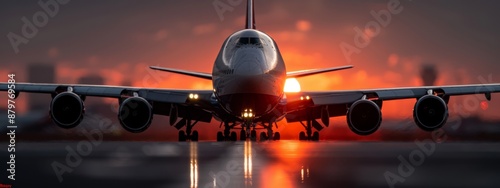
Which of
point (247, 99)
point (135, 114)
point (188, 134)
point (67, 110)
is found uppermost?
point (247, 99)

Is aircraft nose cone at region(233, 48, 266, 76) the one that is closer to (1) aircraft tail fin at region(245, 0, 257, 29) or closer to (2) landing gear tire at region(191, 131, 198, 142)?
(2) landing gear tire at region(191, 131, 198, 142)

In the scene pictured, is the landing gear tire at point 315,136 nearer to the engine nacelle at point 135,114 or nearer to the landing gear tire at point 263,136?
the landing gear tire at point 263,136

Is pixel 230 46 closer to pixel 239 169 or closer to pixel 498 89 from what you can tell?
pixel 498 89

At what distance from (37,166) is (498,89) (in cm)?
2155

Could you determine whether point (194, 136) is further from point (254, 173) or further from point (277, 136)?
point (254, 173)

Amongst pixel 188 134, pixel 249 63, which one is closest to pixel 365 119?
pixel 249 63

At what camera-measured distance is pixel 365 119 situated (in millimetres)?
28938

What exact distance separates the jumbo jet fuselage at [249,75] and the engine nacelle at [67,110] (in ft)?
16.9

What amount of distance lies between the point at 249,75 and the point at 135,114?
196 inches

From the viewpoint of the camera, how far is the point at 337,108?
109ft

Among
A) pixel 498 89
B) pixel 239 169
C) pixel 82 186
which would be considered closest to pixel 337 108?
pixel 498 89

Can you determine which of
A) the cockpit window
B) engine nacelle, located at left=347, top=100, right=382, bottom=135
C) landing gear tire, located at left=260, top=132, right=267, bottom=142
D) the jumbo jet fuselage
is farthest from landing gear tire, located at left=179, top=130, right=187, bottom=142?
engine nacelle, located at left=347, top=100, right=382, bottom=135

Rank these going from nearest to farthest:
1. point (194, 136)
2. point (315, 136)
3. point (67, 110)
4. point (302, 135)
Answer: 1. point (67, 110)
2. point (194, 136)
3. point (315, 136)
4. point (302, 135)

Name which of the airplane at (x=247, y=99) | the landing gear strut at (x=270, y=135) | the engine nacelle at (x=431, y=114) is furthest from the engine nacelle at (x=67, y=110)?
the engine nacelle at (x=431, y=114)
